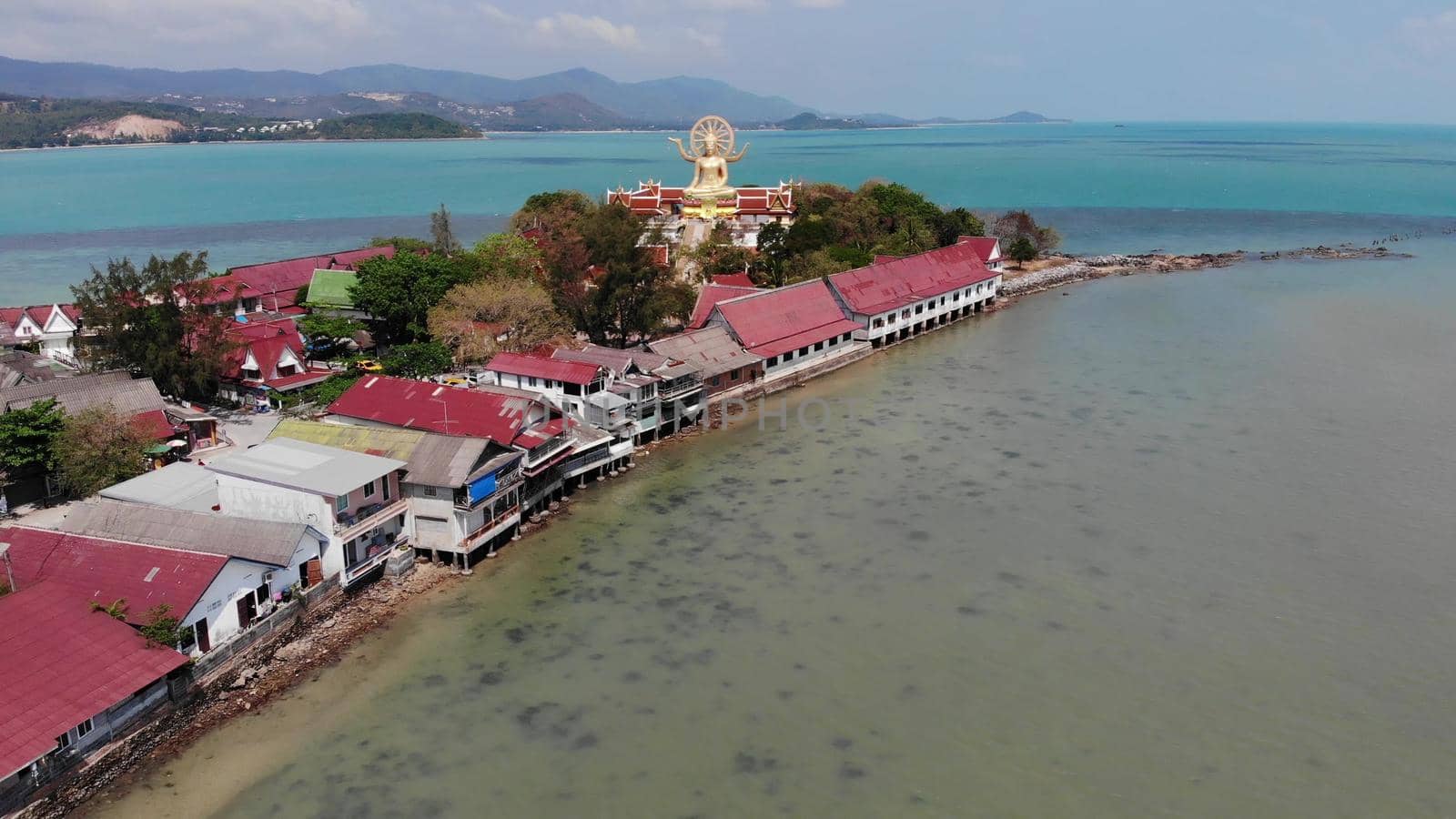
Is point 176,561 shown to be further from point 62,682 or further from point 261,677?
point 62,682

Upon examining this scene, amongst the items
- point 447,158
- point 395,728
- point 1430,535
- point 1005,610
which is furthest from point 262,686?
point 447,158

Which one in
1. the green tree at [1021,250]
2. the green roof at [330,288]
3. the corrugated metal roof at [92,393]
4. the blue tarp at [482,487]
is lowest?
the blue tarp at [482,487]

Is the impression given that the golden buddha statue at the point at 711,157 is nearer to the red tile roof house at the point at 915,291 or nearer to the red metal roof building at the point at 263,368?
the red tile roof house at the point at 915,291

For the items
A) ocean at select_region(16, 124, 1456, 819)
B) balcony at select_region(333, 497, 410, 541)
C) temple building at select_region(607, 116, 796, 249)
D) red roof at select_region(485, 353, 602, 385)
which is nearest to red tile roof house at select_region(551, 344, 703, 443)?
red roof at select_region(485, 353, 602, 385)

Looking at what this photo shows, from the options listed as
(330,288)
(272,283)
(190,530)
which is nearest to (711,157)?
(330,288)

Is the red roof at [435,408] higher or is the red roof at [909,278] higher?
the red roof at [909,278]

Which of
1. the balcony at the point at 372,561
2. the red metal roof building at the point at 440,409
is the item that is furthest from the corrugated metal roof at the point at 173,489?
the red metal roof building at the point at 440,409
